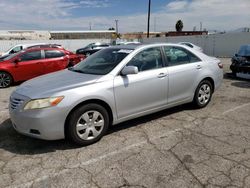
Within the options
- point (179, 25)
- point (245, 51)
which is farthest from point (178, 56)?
point (179, 25)

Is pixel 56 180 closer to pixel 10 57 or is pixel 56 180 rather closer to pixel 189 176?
pixel 189 176

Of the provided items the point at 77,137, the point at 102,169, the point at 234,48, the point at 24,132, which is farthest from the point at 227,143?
the point at 234,48

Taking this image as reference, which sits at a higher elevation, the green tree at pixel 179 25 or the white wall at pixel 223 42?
the green tree at pixel 179 25

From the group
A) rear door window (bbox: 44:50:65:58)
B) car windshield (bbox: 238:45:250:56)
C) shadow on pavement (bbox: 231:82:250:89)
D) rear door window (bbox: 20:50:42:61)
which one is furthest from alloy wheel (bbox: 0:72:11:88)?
car windshield (bbox: 238:45:250:56)

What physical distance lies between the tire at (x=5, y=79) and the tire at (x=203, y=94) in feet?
22.7

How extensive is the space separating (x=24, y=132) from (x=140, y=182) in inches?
75.1

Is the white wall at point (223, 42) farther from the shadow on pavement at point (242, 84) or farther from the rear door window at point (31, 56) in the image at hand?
the rear door window at point (31, 56)

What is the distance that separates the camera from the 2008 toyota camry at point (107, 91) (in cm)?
344

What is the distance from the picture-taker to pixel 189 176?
2.89 m

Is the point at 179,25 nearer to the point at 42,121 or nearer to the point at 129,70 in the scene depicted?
the point at 129,70

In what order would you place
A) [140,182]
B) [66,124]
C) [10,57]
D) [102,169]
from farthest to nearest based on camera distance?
[10,57] → [66,124] → [102,169] → [140,182]

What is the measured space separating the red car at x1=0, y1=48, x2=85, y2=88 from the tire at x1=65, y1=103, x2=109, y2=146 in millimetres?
6389

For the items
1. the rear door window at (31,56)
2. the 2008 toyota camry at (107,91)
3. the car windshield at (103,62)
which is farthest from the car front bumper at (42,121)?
the rear door window at (31,56)

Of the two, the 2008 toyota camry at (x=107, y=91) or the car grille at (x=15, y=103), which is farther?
the car grille at (x=15, y=103)
